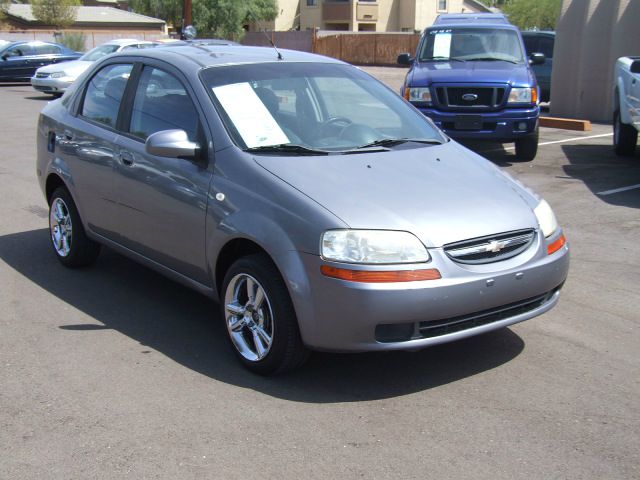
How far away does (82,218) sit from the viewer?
648 centimetres

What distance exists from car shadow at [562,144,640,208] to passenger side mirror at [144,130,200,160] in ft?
19.0

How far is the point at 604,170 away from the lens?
11375mm

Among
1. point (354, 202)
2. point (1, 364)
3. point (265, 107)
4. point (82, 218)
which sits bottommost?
point (1, 364)

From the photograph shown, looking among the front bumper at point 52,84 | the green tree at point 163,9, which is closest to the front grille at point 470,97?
the front bumper at point 52,84

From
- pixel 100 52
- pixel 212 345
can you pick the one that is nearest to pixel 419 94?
pixel 212 345

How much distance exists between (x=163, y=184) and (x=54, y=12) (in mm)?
56844

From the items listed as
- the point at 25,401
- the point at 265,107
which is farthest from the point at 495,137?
the point at 25,401

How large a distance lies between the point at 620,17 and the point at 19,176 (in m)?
12.2

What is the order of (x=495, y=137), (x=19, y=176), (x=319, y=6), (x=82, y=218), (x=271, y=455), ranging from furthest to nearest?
1. (x=319, y=6)
2. (x=495, y=137)
3. (x=19, y=176)
4. (x=82, y=218)
5. (x=271, y=455)

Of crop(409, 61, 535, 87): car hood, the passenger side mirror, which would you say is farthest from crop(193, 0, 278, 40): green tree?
the passenger side mirror

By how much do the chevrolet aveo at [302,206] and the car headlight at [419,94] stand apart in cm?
587

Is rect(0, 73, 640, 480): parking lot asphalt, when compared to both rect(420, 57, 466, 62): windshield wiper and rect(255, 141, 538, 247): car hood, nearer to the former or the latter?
rect(255, 141, 538, 247): car hood

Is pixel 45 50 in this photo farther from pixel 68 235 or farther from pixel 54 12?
pixel 54 12

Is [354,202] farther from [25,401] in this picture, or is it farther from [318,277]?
[25,401]
